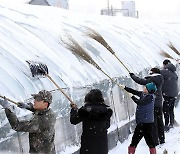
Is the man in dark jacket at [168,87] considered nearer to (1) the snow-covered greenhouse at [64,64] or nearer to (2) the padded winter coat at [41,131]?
(1) the snow-covered greenhouse at [64,64]

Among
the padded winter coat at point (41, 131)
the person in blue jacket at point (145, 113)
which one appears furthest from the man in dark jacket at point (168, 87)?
the padded winter coat at point (41, 131)

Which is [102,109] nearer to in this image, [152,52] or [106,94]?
[106,94]

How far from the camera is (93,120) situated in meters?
4.55

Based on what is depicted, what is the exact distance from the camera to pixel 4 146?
4.51m

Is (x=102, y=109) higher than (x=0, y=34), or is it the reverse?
(x=0, y=34)

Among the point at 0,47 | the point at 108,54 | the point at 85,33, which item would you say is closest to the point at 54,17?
the point at 85,33

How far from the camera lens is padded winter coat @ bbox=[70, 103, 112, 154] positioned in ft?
14.8

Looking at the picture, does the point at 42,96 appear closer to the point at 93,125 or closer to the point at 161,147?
the point at 93,125

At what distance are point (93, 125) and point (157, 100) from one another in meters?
3.18

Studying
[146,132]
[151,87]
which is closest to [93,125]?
[151,87]

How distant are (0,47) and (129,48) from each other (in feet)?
18.4

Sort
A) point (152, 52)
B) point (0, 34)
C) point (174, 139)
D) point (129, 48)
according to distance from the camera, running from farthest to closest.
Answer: point (152, 52) → point (129, 48) → point (174, 139) → point (0, 34)

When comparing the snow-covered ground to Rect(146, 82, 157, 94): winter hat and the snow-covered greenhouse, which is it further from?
Rect(146, 82, 157, 94): winter hat

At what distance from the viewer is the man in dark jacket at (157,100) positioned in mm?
7234
